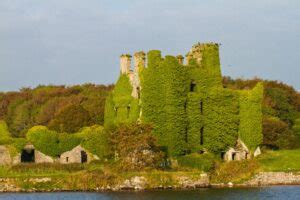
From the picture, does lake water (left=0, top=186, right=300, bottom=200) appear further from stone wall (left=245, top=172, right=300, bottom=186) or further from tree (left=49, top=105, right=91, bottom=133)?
tree (left=49, top=105, right=91, bottom=133)

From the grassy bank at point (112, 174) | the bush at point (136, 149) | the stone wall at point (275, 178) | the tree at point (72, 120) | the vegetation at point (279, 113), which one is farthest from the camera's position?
the vegetation at point (279, 113)

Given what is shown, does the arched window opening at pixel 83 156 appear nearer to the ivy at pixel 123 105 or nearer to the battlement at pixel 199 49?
the ivy at pixel 123 105

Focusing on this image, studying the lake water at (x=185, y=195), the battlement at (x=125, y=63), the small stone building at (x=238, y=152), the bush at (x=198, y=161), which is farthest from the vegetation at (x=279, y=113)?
the lake water at (x=185, y=195)

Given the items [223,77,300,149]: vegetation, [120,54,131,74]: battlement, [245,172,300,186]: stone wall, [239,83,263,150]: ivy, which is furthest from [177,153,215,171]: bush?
[223,77,300,149]: vegetation

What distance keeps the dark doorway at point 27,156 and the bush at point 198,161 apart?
12170 millimetres

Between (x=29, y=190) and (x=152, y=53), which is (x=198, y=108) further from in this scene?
(x=29, y=190)

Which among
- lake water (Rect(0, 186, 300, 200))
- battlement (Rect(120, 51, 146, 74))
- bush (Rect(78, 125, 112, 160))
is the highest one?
battlement (Rect(120, 51, 146, 74))

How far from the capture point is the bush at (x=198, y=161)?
59781mm

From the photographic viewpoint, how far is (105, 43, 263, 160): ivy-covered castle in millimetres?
63469

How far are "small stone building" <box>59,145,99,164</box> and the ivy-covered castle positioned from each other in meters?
3.41

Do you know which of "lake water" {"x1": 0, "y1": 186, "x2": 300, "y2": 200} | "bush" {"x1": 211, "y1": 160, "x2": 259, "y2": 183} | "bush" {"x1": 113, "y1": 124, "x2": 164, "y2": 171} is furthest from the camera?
"bush" {"x1": 211, "y1": 160, "x2": 259, "y2": 183}

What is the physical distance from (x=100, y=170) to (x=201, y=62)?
1470 centimetres

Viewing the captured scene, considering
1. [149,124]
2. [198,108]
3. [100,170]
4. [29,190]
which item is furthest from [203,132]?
[29,190]

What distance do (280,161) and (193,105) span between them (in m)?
8.30
